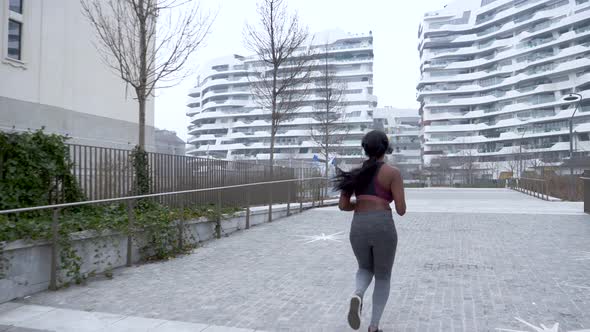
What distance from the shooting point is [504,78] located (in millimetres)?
84375

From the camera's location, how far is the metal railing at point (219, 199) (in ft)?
20.5

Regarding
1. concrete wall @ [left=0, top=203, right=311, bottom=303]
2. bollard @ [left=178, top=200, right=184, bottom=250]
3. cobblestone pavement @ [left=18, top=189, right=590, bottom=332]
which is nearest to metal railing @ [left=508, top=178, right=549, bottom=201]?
cobblestone pavement @ [left=18, top=189, right=590, bottom=332]

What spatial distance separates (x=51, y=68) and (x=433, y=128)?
8030 centimetres

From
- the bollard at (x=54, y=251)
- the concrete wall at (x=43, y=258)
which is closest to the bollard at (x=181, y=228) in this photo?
the concrete wall at (x=43, y=258)

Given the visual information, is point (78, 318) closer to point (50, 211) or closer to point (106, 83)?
point (50, 211)

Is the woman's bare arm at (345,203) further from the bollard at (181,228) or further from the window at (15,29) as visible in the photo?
the window at (15,29)

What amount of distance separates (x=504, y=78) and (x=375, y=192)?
88.0 meters

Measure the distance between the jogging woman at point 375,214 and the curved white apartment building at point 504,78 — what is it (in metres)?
62.8

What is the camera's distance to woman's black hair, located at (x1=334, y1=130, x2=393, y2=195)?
4273mm

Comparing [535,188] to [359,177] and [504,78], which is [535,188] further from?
[504,78]

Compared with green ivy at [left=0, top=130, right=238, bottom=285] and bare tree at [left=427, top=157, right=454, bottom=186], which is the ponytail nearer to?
green ivy at [left=0, top=130, right=238, bottom=285]

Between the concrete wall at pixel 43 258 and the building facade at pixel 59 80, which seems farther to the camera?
the building facade at pixel 59 80

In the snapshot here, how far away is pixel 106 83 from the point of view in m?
18.5

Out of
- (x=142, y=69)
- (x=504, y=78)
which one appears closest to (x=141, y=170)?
(x=142, y=69)
